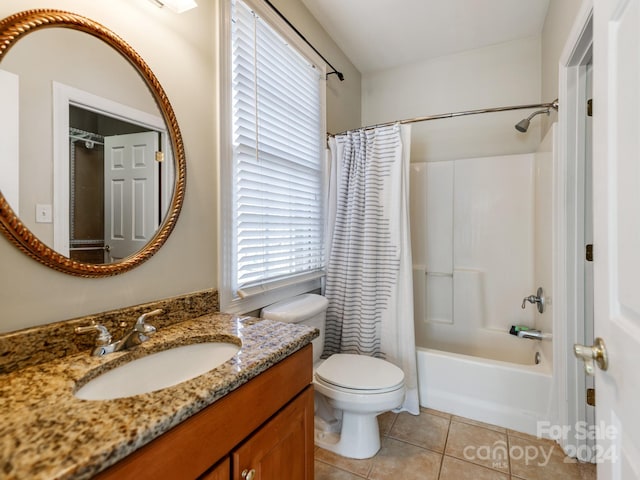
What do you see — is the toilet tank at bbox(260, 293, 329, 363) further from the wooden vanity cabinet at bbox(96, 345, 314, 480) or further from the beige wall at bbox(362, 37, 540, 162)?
the beige wall at bbox(362, 37, 540, 162)

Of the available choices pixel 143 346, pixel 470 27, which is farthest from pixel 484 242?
pixel 143 346

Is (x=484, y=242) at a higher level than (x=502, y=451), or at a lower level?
higher

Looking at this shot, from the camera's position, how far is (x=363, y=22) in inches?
84.5

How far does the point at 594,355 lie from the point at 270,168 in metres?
1.52

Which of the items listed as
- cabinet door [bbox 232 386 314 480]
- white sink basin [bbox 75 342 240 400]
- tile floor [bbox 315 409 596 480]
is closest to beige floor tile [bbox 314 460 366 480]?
tile floor [bbox 315 409 596 480]

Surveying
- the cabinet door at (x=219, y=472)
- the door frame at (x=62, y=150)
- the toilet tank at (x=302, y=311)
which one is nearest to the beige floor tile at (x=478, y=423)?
the toilet tank at (x=302, y=311)

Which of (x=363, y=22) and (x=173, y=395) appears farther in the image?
(x=363, y=22)

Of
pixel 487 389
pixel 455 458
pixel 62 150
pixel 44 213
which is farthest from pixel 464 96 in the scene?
pixel 44 213

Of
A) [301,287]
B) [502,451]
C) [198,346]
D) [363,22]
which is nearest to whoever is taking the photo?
[198,346]

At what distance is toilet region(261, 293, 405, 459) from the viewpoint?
4.82ft

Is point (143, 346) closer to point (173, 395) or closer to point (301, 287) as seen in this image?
point (173, 395)

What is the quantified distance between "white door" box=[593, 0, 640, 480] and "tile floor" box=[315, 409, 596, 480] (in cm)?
100

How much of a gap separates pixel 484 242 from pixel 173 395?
243 cm

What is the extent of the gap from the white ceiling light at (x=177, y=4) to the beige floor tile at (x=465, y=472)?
2243 millimetres
